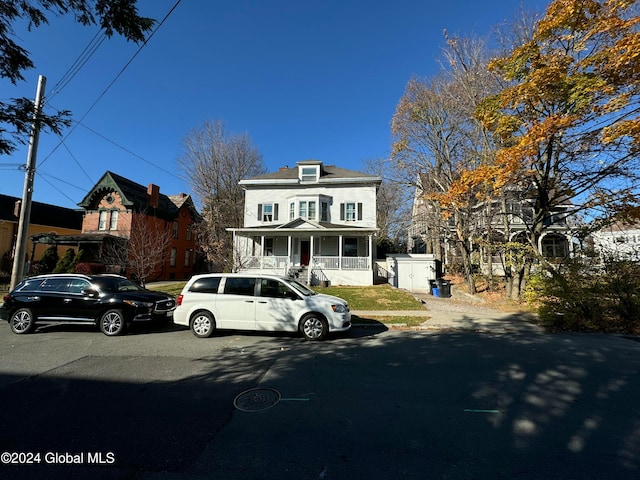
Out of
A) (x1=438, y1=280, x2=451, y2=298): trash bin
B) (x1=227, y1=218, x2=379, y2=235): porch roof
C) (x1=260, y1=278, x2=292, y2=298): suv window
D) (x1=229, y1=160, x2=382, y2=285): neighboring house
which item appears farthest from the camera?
(x1=229, y1=160, x2=382, y2=285): neighboring house

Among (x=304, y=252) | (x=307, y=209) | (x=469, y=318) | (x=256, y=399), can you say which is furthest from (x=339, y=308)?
(x=307, y=209)

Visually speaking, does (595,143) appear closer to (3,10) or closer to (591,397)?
(591,397)

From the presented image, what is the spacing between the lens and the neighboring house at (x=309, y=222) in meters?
20.8

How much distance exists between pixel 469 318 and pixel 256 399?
8639 mm

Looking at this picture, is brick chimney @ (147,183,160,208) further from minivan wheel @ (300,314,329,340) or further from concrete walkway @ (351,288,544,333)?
minivan wheel @ (300,314,329,340)

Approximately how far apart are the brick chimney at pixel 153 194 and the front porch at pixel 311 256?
1016 centimetres

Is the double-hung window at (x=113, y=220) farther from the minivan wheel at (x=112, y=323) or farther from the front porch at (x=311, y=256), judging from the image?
the minivan wheel at (x=112, y=323)

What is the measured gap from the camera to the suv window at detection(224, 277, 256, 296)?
8117 mm

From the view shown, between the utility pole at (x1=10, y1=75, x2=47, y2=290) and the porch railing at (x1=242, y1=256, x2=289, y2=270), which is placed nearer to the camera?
the utility pole at (x1=10, y1=75, x2=47, y2=290)

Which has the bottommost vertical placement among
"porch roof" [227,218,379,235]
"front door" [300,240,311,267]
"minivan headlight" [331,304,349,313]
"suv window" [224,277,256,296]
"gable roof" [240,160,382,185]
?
"minivan headlight" [331,304,349,313]

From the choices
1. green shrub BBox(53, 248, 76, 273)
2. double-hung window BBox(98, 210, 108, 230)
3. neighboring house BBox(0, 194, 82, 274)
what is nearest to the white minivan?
green shrub BBox(53, 248, 76, 273)

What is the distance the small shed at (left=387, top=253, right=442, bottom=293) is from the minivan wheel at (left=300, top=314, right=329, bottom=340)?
1397 cm

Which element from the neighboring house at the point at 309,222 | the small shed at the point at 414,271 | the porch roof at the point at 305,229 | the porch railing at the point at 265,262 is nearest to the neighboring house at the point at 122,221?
the porch railing at the point at 265,262

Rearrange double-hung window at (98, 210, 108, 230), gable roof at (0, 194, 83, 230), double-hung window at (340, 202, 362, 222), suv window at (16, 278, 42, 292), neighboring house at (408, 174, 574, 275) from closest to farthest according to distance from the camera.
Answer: suv window at (16, 278, 42, 292) → neighboring house at (408, 174, 574, 275) → double-hung window at (340, 202, 362, 222) → double-hung window at (98, 210, 108, 230) → gable roof at (0, 194, 83, 230)
